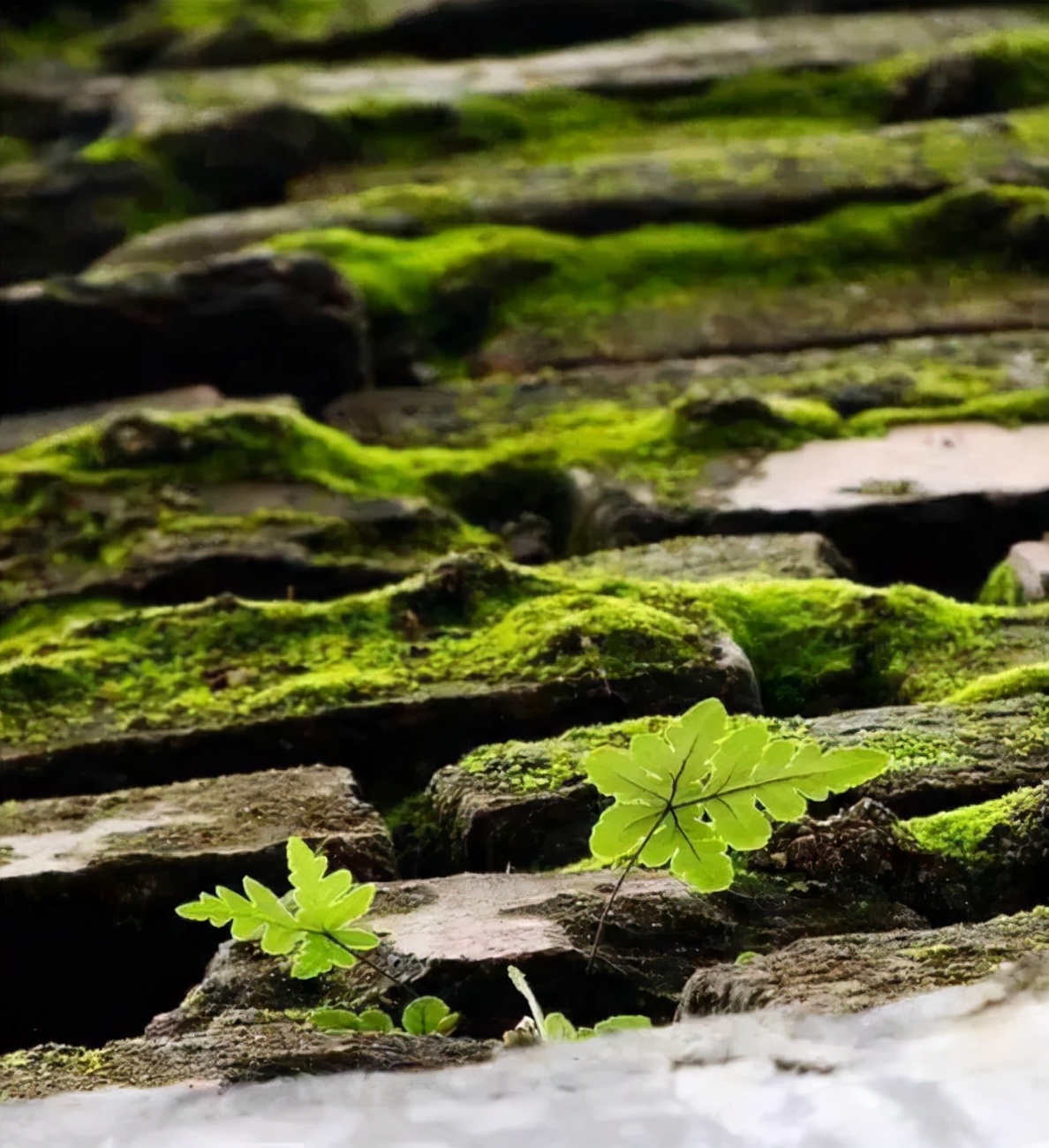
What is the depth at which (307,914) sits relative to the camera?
4.14 ft

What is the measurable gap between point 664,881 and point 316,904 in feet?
1.45

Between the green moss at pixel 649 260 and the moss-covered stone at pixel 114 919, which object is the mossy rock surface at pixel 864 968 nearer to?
the moss-covered stone at pixel 114 919

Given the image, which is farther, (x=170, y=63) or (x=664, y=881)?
(x=170, y=63)

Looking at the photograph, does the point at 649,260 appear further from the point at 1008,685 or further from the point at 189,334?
the point at 1008,685

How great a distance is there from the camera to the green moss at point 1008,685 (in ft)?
6.66

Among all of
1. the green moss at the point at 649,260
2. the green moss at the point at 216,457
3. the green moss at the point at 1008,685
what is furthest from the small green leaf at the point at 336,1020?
the green moss at the point at 649,260

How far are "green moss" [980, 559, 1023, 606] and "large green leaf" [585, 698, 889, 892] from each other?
1.47 meters

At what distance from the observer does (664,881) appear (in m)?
1.54

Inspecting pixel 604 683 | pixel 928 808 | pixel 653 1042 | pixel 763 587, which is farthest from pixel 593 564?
pixel 653 1042

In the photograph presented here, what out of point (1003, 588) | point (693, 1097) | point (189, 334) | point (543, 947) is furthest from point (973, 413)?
point (693, 1097)

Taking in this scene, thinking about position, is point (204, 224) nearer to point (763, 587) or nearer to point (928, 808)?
point (763, 587)

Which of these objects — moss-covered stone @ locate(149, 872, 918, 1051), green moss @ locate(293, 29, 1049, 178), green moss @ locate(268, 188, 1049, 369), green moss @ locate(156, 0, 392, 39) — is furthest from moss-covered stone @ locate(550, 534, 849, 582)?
green moss @ locate(156, 0, 392, 39)

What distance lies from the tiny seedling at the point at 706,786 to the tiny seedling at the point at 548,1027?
130 mm

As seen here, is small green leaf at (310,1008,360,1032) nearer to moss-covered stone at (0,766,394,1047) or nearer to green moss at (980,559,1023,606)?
moss-covered stone at (0,766,394,1047)
